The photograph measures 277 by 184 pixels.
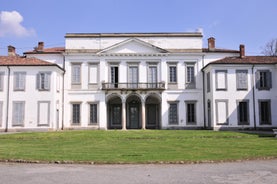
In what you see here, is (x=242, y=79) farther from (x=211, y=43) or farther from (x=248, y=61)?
(x=211, y=43)

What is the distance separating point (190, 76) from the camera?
33.1 m

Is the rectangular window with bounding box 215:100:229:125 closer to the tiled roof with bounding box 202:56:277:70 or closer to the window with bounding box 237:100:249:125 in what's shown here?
the window with bounding box 237:100:249:125

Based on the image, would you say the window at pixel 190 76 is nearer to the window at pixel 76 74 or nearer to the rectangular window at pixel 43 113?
the window at pixel 76 74

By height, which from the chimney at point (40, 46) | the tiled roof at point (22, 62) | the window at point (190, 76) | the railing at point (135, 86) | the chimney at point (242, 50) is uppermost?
the chimney at point (40, 46)

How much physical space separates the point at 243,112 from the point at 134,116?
38.7ft

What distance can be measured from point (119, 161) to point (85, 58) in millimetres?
Result: 24180

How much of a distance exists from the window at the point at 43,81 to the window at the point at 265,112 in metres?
21.5

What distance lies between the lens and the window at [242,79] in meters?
30.8

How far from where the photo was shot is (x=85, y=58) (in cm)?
3306

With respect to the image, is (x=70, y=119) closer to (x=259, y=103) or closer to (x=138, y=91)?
(x=138, y=91)

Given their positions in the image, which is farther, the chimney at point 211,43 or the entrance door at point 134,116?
the chimney at point 211,43

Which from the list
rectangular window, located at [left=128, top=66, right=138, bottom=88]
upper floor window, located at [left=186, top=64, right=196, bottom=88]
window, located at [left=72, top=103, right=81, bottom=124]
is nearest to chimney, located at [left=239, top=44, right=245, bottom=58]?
upper floor window, located at [left=186, top=64, right=196, bottom=88]

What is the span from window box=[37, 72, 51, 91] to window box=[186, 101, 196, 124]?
14.7m

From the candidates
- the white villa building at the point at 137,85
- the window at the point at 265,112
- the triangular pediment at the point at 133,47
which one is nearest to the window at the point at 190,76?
the white villa building at the point at 137,85
